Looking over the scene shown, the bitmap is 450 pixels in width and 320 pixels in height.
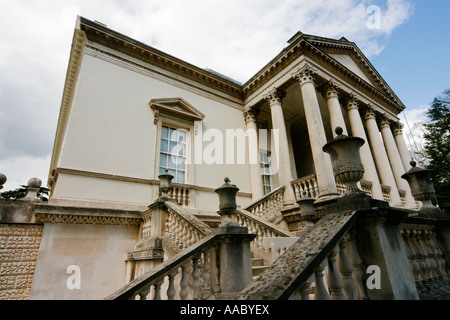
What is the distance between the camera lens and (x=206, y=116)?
11.9 metres

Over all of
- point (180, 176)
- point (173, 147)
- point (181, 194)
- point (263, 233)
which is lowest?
point (263, 233)

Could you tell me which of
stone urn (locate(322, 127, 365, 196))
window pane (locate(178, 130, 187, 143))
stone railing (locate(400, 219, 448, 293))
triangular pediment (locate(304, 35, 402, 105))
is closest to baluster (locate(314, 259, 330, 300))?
stone urn (locate(322, 127, 365, 196))

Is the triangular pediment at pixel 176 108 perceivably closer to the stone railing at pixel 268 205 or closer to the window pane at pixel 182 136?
the window pane at pixel 182 136

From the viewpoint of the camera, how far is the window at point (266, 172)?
1344 centimetres

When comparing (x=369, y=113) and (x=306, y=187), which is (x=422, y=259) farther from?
(x=369, y=113)

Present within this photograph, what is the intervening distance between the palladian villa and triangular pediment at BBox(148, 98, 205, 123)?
6cm

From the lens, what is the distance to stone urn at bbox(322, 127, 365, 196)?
2.89 metres

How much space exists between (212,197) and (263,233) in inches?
152

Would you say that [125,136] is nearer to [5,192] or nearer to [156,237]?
[156,237]

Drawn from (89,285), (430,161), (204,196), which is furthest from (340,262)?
(430,161)

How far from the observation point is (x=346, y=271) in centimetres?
226

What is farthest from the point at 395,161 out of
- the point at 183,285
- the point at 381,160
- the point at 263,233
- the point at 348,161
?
the point at 183,285

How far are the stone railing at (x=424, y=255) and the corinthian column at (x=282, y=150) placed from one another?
22.2 feet
